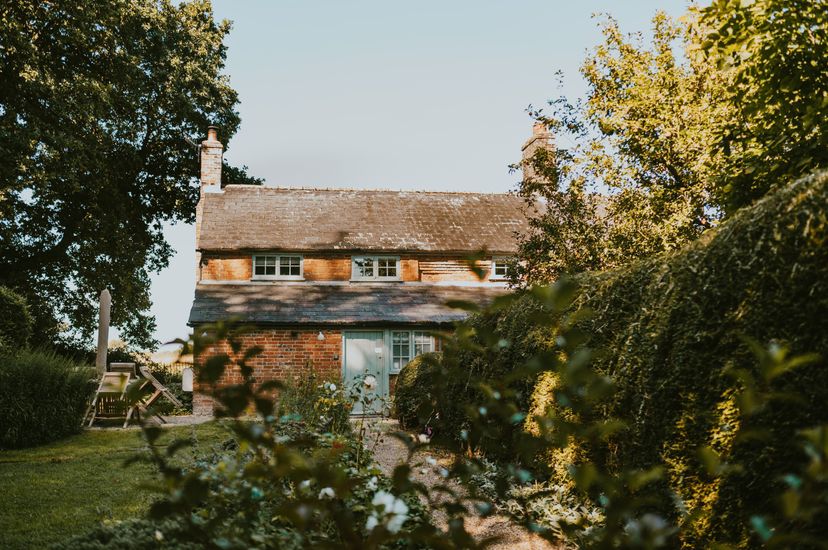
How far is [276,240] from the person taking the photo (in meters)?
22.8

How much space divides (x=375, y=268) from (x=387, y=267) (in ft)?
1.46

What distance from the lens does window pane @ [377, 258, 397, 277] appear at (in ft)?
76.7

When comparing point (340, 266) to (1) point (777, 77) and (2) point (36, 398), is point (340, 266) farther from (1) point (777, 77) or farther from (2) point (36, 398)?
(1) point (777, 77)

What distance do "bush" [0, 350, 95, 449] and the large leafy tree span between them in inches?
364

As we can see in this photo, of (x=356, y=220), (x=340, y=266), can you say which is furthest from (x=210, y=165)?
(x=340, y=266)

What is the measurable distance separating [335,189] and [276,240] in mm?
4237

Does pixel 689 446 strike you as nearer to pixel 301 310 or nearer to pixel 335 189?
pixel 301 310

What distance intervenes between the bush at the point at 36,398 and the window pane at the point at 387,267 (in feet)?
38.8

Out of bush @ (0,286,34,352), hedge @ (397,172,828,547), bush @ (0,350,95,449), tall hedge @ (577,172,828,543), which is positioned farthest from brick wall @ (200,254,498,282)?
tall hedge @ (577,172,828,543)

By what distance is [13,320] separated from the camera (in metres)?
13.9

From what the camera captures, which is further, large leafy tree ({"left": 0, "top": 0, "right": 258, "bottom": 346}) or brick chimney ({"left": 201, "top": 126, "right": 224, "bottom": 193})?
brick chimney ({"left": 201, "top": 126, "right": 224, "bottom": 193})

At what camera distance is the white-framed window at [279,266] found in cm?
2264

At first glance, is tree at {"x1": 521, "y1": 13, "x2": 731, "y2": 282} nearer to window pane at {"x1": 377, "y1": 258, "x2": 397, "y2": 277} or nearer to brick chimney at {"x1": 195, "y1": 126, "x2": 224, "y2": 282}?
window pane at {"x1": 377, "y1": 258, "x2": 397, "y2": 277}

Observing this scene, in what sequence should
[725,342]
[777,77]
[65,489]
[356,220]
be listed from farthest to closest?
[356,220] < [777,77] < [65,489] < [725,342]
